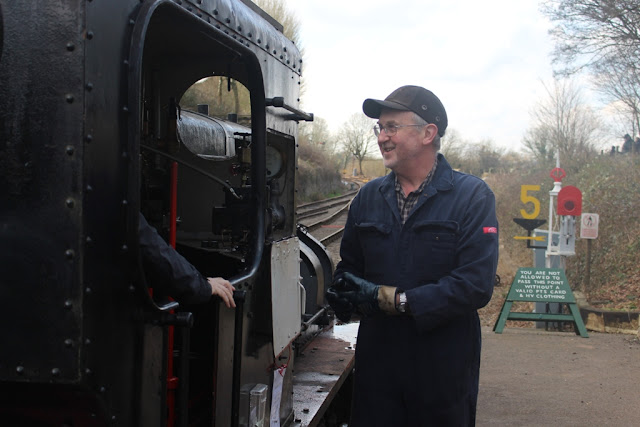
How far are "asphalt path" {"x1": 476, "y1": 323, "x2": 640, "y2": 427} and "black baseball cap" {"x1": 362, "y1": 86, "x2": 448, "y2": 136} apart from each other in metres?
3.56

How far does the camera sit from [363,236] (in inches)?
111

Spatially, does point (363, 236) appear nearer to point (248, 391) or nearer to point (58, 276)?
point (248, 391)

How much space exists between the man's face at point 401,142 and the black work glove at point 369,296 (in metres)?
0.51

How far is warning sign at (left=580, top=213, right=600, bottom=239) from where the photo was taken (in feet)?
33.0

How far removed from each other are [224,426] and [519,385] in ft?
16.2

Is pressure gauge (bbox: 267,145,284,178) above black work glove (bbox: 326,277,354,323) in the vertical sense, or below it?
above

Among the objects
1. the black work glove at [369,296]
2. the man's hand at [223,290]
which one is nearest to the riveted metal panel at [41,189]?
the man's hand at [223,290]

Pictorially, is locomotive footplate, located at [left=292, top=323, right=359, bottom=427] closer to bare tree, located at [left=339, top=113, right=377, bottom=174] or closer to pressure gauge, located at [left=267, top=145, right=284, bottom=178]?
pressure gauge, located at [left=267, top=145, right=284, bottom=178]

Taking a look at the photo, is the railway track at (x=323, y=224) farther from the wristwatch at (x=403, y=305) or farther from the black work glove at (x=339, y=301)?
the wristwatch at (x=403, y=305)

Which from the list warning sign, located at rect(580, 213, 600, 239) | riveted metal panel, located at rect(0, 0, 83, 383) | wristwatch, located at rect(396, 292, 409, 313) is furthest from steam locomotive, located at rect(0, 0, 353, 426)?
warning sign, located at rect(580, 213, 600, 239)

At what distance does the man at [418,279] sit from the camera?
255 cm

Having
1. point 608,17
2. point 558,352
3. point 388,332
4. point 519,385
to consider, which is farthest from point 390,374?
point 608,17

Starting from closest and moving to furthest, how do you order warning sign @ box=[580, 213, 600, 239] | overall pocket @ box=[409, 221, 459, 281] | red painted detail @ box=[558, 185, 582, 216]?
1. overall pocket @ box=[409, 221, 459, 281]
2. red painted detail @ box=[558, 185, 582, 216]
3. warning sign @ box=[580, 213, 600, 239]

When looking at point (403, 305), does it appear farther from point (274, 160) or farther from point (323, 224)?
point (323, 224)
